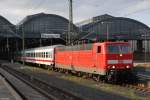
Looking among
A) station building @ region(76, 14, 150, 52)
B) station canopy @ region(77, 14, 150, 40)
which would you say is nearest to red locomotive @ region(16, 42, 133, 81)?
station building @ region(76, 14, 150, 52)

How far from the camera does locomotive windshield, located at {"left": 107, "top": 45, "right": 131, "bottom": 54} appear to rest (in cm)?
3103

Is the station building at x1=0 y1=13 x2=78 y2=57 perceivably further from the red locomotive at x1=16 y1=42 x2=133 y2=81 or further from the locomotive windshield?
the locomotive windshield

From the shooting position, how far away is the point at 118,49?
1228 inches

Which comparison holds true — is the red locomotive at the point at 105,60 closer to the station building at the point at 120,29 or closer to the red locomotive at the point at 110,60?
the red locomotive at the point at 110,60

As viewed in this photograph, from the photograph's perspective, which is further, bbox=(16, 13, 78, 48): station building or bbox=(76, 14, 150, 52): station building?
bbox=(16, 13, 78, 48): station building

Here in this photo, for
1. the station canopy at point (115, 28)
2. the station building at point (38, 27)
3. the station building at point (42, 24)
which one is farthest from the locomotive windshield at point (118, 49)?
the station building at point (42, 24)

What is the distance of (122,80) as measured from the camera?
102 ft

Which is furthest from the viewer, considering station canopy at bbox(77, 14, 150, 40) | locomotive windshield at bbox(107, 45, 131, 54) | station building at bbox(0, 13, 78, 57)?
station building at bbox(0, 13, 78, 57)

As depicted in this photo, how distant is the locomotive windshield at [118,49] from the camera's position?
31.0 m

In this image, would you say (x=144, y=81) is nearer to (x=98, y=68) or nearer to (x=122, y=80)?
(x=122, y=80)

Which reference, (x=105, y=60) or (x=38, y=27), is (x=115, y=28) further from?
(x=105, y=60)

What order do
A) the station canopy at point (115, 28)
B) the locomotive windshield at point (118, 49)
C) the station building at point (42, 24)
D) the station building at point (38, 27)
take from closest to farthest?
1. the locomotive windshield at point (118, 49)
2. the station canopy at point (115, 28)
3. the station building at point (38, 27)
4. the station building at point (42, 24)

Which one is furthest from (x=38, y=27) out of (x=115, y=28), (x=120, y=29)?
(x=120, y=29)

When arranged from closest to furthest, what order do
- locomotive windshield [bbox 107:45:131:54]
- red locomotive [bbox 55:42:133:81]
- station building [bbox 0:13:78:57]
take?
red locomotive [bbox 55:42:133:81] → locomotive windshield [bbox 107:45:131:54] → station building [bbox 0:13:78:57]
